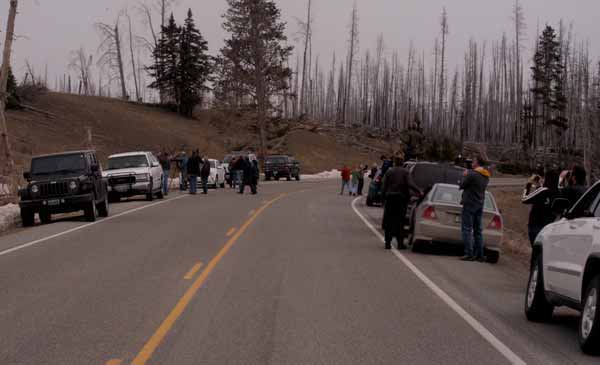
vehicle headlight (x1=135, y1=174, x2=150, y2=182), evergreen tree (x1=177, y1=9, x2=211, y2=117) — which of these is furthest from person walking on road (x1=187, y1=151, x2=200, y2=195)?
evergreen tree (x1=177, y1=9, x2=211, y2=117)

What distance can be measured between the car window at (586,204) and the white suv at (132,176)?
2292cm

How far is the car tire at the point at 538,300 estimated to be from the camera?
8734 mm

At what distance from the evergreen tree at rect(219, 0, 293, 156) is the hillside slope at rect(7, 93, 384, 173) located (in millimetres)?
7342

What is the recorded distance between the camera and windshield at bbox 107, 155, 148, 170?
3034 centimetres

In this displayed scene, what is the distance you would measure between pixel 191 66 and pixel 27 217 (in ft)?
201

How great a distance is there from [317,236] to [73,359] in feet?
38.1

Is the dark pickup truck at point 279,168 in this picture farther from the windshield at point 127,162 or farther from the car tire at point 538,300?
the car tire at point 538,300

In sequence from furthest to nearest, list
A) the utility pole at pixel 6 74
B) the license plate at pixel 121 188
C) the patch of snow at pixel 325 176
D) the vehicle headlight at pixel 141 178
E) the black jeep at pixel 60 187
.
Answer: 1. the patch of snow at pixel 325 176
2. the license plate at pixel 121 188
3. the vehicle headlight at pixel 141 178
4. the utility pole at pixel 6 74
5. the black jeep at pixel 60 187

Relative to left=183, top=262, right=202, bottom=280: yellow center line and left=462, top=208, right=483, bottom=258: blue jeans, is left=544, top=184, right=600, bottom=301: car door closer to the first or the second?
left=183, top=262, right=202, bottom=280: yellow center line

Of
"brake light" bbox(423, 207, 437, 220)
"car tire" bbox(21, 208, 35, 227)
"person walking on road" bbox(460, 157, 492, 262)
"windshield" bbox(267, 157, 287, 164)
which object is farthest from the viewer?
"windshield" bbox(267, 157, 287, 164)

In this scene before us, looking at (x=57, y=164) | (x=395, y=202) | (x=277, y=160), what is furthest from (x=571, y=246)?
(x=277, y=160)

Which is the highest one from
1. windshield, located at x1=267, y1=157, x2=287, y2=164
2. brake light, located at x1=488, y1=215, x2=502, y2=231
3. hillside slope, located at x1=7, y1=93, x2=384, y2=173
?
hillside slope, located at x1=7, y1=93, x2=384, y2=173

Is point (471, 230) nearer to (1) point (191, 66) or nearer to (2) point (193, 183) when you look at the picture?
(2) point (193, 183)

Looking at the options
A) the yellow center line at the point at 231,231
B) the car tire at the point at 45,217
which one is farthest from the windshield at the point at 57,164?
the yellow center line at the point at 231,231
